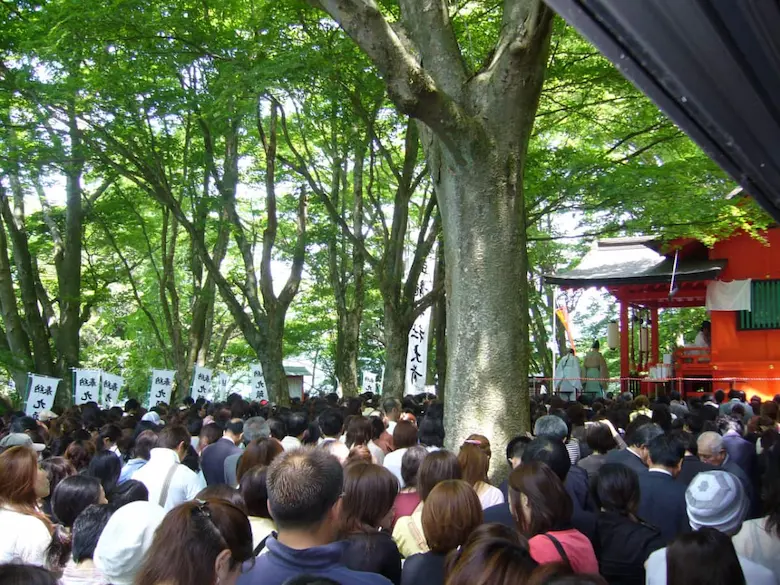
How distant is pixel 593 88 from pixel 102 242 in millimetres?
15163

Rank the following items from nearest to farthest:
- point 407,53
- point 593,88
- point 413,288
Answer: point 407,53, point 593,88, point 413,288

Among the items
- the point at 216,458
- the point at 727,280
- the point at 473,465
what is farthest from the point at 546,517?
the point at 727,280

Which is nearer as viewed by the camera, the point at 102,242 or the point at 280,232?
the point at 102,242

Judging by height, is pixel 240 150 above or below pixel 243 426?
above

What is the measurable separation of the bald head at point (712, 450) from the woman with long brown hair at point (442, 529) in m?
3.17

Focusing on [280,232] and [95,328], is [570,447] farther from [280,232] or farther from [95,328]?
[95,328]

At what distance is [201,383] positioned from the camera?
1691cm

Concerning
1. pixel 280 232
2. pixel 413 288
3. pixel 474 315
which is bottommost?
pixel 474 315

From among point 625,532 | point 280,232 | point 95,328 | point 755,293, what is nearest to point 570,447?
point 625,532

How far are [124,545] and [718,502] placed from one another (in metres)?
2.79

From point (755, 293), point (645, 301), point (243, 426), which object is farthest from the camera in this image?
point (645, 301)

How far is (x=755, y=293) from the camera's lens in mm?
17438

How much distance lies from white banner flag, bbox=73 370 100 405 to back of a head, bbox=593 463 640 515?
13.0 metres

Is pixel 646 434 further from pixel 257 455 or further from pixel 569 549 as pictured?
pixel 257 455
